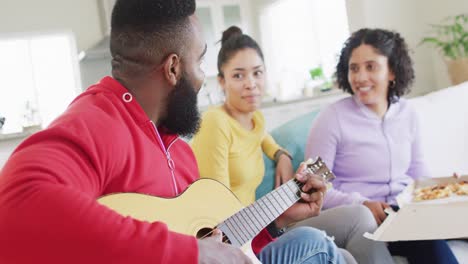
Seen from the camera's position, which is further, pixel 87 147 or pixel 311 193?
pixel 311 193

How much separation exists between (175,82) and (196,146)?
2.33 ft

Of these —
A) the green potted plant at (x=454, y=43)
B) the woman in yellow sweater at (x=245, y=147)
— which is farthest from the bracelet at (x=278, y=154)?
the green potted plant at (x=454, y=43)

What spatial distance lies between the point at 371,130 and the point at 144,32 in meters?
1.17

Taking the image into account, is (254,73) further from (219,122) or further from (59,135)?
(59,135)

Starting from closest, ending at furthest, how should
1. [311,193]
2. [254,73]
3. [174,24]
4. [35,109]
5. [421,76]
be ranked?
1. [174,24]
2. [311,193]
3. [254,73]
4. [421,76]
5. [35,109]

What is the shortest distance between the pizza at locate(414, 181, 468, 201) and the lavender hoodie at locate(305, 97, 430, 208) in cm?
19

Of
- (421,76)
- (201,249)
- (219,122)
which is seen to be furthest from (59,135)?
(421,76)

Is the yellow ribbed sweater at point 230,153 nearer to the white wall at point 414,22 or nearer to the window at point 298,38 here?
the white wall at point 414,22

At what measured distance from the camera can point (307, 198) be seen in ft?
4.16

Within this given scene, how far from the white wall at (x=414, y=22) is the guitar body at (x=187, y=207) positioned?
2.88 metres

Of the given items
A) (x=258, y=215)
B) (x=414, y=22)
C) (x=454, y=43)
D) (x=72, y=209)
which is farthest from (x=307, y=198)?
(x=414, y=22)

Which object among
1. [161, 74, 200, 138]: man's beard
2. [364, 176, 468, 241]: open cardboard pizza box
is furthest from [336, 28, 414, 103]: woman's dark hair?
[161, 74, 200, 138]: man's beard

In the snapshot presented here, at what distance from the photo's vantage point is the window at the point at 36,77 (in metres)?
5.44

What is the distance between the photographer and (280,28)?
6.62 m
